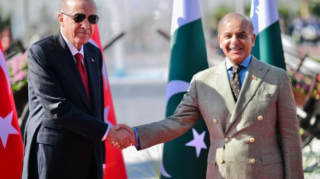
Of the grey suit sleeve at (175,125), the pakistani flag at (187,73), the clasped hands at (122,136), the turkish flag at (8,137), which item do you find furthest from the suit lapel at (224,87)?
the turkish flag at (8,137)

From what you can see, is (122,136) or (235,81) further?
(122,136)

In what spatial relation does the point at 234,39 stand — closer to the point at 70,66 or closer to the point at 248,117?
the point at 248,117

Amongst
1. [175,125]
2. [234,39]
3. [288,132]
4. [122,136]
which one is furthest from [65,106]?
[288,132]

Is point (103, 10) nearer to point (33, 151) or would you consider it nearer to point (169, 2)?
point (169, 2)

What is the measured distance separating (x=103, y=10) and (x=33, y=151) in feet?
80.8

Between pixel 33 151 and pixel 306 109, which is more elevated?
pixel 33 151

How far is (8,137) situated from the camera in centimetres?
363

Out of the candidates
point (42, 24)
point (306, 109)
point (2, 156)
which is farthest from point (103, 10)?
point (2, 156)

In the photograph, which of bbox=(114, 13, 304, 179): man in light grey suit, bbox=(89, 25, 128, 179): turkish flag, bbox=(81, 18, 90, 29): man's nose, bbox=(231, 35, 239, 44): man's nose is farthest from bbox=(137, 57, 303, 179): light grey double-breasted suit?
bbox=(89, 25, 128, 179): turkish flag

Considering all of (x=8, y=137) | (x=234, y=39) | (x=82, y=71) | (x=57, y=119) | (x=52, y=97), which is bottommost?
(x=8, y=137)

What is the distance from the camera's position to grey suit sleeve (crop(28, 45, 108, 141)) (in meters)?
2.86

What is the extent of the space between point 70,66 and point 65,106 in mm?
231

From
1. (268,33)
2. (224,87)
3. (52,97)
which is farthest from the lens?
(268,33)

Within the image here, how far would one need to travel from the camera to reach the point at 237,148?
9.45 feet
